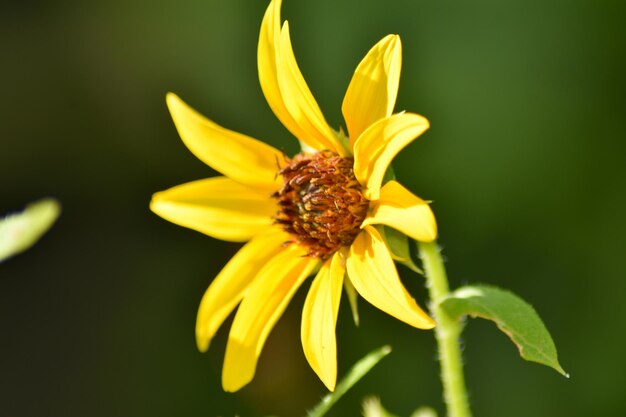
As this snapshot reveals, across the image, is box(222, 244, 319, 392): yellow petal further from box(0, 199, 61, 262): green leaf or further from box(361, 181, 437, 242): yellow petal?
box(0, 199, 61, 262): green leaf

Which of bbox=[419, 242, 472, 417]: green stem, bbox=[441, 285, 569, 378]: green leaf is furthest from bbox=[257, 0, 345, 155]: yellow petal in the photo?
bbox=[441, 285, 569, 378]: green leaf

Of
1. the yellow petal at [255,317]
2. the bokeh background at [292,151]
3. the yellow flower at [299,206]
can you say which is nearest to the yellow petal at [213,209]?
the yellow flower at [299,206]

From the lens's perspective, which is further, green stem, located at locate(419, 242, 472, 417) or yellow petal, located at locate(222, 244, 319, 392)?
yellow petal, located at locate(222, 244, 319, 392)

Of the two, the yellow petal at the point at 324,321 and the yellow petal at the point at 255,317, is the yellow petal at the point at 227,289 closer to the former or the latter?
the yellow petal at the point at 255,317

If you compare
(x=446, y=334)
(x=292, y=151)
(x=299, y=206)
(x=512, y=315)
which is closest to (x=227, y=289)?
(x=299, y=206)

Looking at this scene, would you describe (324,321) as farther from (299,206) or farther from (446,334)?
(299,206)

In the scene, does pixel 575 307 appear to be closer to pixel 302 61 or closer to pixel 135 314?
pixel 302 61
